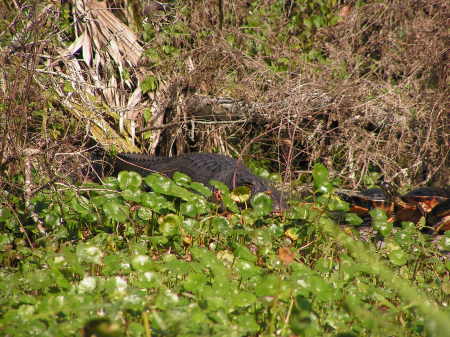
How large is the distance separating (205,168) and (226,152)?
1.11 meters

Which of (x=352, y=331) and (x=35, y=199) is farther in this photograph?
(x=35, y=199)

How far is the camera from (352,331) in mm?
1729

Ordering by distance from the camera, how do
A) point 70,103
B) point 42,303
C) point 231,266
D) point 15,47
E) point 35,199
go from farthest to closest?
point 70,103, point 15,47, point 35,199, point 231,266, point 42,303

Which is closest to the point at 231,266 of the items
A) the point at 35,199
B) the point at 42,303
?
the point at 42,303

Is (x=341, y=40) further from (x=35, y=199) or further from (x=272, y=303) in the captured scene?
(x=272, y=303)

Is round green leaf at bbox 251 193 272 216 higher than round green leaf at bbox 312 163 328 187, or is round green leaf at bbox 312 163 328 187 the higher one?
round green leaf at bbox 312 163 328 187

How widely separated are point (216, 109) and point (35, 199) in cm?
261

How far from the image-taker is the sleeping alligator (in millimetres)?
3705

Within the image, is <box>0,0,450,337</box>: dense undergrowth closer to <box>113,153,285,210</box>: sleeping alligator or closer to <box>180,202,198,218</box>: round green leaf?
<box>180,202,198,218</box>: round green leaf

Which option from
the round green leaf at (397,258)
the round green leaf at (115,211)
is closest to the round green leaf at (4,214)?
the round green leaf at (115,211)

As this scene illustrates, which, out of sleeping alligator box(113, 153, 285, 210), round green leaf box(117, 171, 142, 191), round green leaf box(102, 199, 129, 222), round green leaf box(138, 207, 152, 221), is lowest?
sleeping alligator box(113, 153, 285, 210)

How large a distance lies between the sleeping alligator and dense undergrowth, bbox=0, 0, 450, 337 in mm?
195

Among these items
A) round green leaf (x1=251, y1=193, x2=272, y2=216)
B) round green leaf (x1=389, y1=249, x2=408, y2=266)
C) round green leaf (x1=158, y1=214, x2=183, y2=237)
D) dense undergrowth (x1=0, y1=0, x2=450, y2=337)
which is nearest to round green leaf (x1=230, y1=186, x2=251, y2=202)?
dense undergrowth (x1=0, y1=0, x2=450, y2=337)

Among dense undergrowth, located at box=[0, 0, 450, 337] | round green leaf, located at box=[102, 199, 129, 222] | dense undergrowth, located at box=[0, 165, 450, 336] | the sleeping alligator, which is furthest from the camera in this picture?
the sleeping alligator
